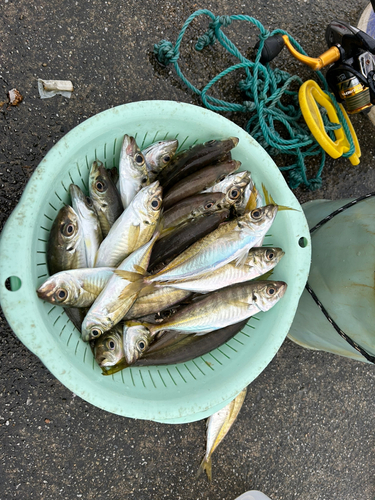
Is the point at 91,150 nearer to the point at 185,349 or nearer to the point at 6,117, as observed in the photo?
the point at 6,117

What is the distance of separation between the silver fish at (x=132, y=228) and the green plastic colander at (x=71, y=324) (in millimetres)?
252

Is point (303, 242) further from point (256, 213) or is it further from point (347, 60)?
point (347, 60)

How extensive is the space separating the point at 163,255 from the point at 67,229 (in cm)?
44

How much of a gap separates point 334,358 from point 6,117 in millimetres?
2596

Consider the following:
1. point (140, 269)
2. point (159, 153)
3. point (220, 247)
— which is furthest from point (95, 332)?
point (159, 153)

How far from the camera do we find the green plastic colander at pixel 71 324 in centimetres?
137

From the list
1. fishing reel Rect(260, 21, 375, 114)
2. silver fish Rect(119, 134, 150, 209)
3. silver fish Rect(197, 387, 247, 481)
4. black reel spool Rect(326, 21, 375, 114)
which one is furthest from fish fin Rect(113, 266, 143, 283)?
black reel spool Rect(326, 21, 375, 114)

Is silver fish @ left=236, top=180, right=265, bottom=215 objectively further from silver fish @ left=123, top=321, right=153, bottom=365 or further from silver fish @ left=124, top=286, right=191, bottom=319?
silver fish @ left=123, top=321, right=153, bottom=365

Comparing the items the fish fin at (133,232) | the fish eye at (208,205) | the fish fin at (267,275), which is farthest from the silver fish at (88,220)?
the fish fin at (267,275)

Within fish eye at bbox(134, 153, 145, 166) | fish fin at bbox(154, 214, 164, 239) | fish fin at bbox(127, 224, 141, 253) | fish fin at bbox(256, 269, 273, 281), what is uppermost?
fish eye at bbox(134, 153, 145, 166)

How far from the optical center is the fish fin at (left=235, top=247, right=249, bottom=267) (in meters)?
1.66

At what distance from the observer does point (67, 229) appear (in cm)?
152

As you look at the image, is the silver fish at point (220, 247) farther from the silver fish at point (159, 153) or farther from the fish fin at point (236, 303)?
the silver fish at point (159, 153)

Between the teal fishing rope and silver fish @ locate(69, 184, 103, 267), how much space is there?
0.97m
